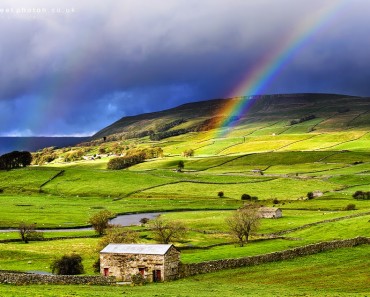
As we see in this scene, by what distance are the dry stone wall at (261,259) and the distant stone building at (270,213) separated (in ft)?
156

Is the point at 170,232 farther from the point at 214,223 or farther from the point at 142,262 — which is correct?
the point at 142,262

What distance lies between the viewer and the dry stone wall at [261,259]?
189 ft

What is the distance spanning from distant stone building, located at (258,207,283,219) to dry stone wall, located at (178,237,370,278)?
1876 inches

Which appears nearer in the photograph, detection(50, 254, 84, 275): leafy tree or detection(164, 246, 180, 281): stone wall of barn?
detection(164, 246, 180, 281): stone wall of barn

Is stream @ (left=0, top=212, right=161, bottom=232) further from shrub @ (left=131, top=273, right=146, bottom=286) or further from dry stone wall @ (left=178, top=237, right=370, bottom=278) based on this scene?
shrub @ (left=131, top=273, right=146, bottom=286)

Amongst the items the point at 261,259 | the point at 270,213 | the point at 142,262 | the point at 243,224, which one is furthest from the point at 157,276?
the point at 270,213

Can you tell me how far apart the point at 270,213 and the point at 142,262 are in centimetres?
7043

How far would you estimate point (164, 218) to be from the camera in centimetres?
12338

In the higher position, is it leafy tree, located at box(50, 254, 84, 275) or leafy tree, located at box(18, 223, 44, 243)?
leafy tree, located at box(18, 223, 44, 243)

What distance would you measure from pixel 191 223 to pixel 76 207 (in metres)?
45.1

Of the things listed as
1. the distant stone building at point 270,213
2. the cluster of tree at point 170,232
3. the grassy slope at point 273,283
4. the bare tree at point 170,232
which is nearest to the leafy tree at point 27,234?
the cluster of tree at point 170,232

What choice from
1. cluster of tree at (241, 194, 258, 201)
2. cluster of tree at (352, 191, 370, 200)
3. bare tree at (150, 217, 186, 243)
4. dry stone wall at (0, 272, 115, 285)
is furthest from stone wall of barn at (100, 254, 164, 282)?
cluster of tree at (241, 194, 258, 201)

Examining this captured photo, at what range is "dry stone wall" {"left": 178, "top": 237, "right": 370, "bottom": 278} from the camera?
57469 mm

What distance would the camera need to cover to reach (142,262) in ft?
183
